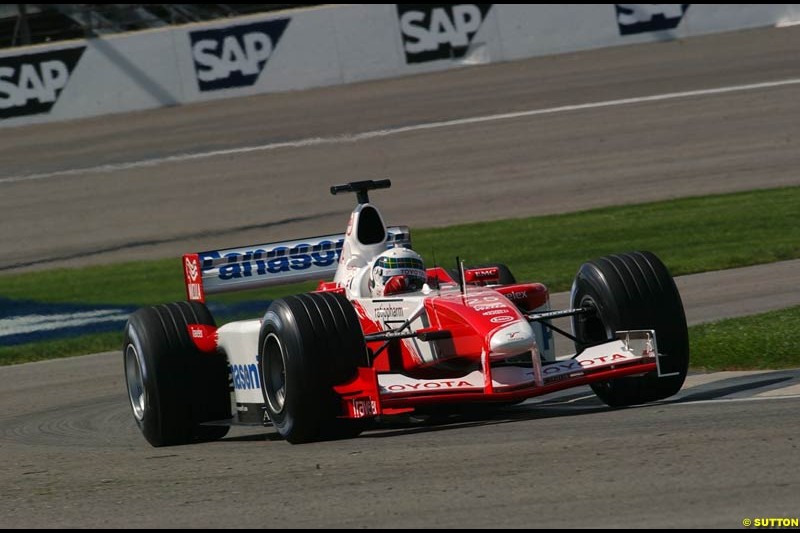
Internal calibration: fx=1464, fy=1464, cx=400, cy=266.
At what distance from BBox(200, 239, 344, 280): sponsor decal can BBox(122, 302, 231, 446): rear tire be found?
0.85 meters

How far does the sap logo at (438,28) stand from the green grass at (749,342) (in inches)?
755

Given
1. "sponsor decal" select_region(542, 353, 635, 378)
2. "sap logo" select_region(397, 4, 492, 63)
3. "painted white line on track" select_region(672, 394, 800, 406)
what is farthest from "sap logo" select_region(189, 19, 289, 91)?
"painted white line on track" select_region(672, 394, 800, 406)

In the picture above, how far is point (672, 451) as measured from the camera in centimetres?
718

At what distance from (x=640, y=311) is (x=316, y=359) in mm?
2122

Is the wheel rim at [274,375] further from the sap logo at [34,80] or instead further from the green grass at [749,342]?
the sap logo at [34,80]

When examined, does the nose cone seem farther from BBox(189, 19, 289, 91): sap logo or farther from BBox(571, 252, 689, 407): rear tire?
BBox(189, 19, 289, 91): sap logo

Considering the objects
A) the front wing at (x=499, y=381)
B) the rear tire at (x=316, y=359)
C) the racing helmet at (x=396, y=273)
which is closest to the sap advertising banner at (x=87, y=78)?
the racing helmet at (x=396, y=273)

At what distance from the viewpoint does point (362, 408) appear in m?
8.73

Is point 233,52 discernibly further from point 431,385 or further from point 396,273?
point 431,385

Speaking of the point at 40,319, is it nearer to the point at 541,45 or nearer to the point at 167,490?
the point at 167,490

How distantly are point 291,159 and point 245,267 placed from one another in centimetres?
1603

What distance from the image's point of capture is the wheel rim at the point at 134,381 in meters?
10.6

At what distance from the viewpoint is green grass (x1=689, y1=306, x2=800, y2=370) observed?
1105cm

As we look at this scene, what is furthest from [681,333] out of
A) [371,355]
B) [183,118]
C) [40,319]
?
[183,118]
